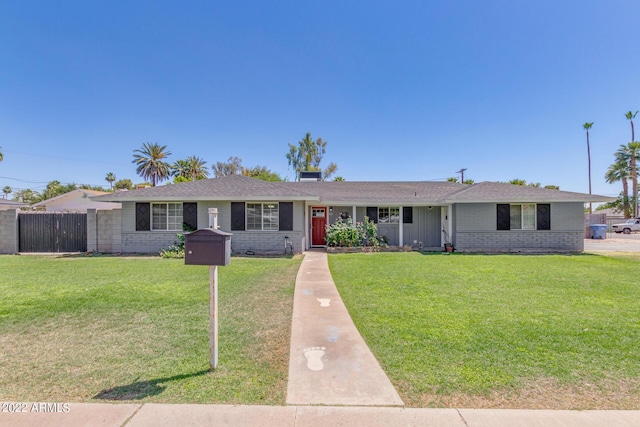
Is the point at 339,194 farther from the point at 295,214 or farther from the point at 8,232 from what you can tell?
the point at 8,232

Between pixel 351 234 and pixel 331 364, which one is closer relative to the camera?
pixel 331 364

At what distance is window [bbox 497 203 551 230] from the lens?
14523 mm

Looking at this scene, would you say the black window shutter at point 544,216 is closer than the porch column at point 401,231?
Yes

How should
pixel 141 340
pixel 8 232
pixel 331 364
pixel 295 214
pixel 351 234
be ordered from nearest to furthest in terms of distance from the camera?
pixel 331 364 < pixel 141 340 < pixel 295 214 < pixel 8 232 < pixel 351 234

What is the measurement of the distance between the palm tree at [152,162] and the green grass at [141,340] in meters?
40.9

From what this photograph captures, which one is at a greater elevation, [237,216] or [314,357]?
[237,216]

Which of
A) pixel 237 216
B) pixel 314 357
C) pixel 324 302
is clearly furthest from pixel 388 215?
pixel 314 357

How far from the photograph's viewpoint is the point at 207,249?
120 inches

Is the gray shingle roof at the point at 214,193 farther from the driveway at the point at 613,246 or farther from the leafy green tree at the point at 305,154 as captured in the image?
the leafy green tree at the point at 305,154

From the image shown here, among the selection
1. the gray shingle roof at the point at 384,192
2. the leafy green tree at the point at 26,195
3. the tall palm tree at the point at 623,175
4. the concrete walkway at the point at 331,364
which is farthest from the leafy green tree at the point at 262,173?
the leafy green tree at the point at 26,195

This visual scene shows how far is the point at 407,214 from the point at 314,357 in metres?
13.6

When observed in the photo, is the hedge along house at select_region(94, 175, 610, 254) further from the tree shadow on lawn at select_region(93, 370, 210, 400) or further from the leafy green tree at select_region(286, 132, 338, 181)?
the leafy green tree at select_region(286, 132, 338, 181)

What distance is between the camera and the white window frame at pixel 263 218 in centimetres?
1410

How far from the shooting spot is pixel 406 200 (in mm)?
15602
